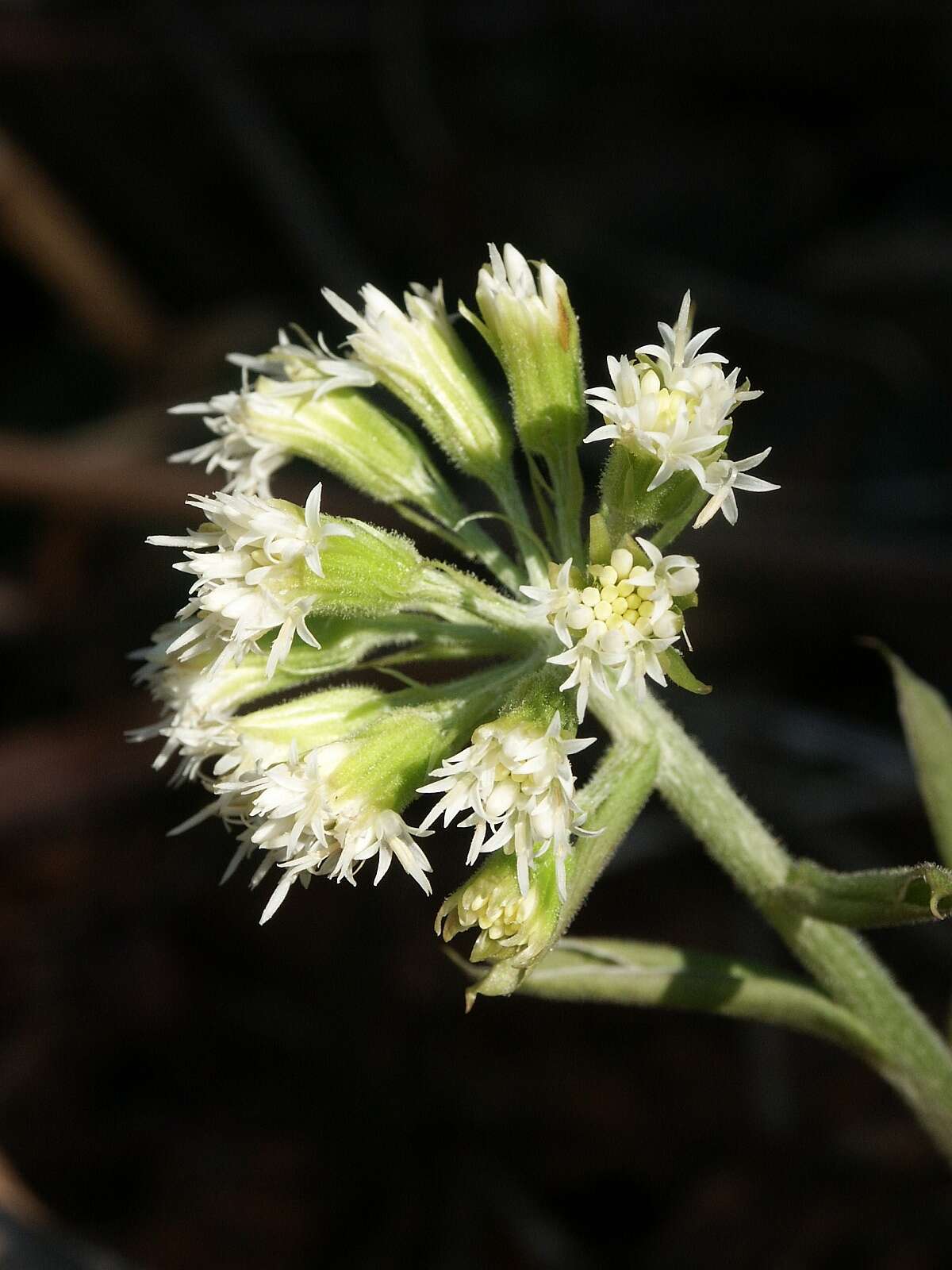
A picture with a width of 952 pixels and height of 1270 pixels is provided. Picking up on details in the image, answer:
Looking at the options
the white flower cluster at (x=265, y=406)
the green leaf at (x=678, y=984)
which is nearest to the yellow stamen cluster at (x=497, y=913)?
the green leaf at (x=678, y=984)

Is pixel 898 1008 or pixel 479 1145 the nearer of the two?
pixel 898 1008

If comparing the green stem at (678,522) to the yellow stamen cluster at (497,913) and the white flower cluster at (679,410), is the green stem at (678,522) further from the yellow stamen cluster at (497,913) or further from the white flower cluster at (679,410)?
the yellow stamen cluster at (497,913)

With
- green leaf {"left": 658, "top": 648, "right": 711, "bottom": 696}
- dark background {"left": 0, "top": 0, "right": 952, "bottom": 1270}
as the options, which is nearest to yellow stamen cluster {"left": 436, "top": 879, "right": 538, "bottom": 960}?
green leaf {"left": 658, "top": 648, "right": 711, "bottom": 696}

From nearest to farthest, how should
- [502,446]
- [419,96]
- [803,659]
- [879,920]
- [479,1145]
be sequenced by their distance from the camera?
1. [879,920]
2. [502,446]
3. [479,1145]
4. [803,659]
5. [419,96]

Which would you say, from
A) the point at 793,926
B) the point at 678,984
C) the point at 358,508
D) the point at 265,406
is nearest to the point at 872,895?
the point at 793,926

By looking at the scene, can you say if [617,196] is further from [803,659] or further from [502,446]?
→ [502,446]

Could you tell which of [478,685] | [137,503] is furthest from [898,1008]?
[137,503]

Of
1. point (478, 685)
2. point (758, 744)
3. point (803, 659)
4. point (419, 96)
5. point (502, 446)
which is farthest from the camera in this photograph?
point (419, 96)
